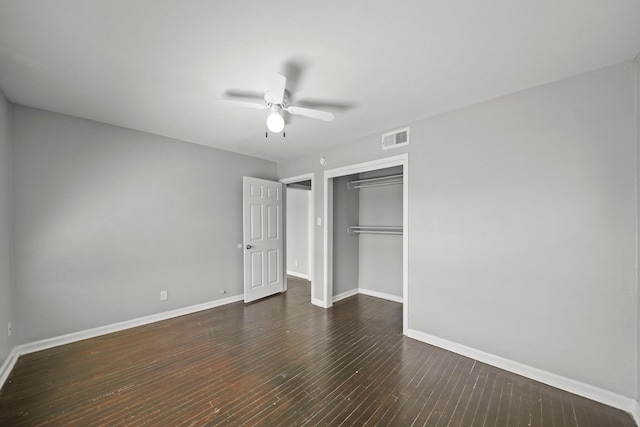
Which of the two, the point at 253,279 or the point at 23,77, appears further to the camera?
the point at 253,279

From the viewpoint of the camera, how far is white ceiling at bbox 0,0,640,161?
1398 millimetres

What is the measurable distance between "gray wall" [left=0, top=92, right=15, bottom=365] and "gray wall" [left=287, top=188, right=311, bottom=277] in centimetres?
447

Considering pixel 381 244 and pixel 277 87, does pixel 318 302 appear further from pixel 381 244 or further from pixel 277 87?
pixel 277 87

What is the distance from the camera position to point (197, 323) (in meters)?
3.34

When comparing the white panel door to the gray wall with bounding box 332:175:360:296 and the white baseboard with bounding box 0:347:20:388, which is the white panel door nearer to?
the gray wall with bounding box 332:175:360:296

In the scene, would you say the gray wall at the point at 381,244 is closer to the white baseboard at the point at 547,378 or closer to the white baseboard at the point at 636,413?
the white baseboard at the point at 547,378

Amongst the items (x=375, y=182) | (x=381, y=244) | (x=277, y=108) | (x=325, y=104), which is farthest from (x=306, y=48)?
→ (x=381, y=244)

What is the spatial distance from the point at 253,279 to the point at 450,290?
3069 mm

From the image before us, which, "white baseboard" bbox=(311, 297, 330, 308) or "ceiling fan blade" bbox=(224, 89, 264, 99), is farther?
"white baseboard" bbox=(311, 297, 330, 308)

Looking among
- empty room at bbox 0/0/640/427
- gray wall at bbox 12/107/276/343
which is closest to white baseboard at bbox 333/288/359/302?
empty room at bbox 0/0/640/427

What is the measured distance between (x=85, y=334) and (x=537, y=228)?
4.97m

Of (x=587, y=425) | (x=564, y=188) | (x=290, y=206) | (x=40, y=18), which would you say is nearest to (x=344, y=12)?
(x=40, y=18)

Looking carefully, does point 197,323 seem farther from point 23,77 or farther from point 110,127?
point 23,77

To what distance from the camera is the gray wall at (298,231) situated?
6016mm
